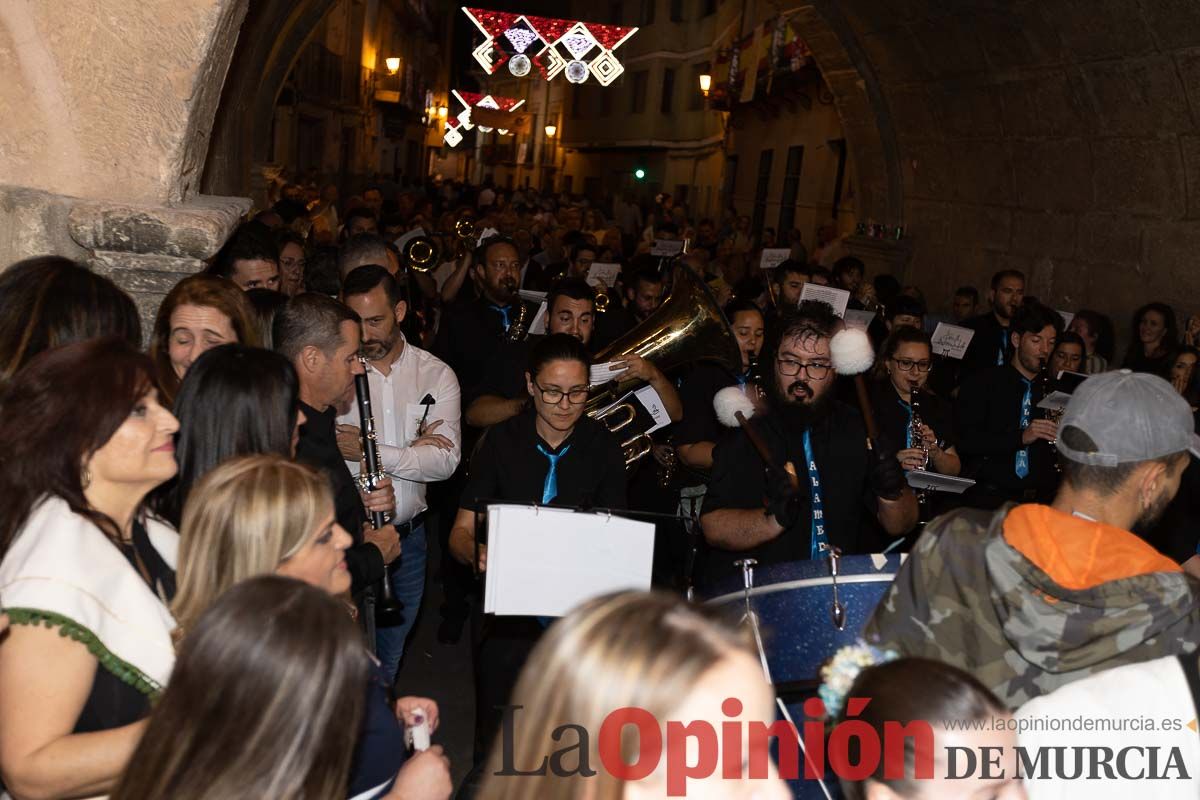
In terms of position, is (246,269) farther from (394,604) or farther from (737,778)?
(737,778)

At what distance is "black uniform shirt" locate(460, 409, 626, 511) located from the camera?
14.1 feet

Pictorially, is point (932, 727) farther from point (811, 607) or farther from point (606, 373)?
point (606, 373)

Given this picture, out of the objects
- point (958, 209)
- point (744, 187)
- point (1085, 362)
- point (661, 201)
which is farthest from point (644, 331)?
point (744, 187)

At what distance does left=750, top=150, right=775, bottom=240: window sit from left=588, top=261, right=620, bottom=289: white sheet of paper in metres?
15.5

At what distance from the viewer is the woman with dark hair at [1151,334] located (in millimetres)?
8093

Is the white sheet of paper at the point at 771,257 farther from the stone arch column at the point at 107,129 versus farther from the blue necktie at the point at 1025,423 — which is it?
the stone arch column at the point at 107,129

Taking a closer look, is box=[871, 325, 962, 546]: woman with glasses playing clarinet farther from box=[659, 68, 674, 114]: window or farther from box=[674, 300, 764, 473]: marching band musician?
box=[659, 68, 674, 114]: window

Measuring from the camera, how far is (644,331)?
20.4 ft

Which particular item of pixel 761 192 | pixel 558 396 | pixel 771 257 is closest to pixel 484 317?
pixel 558 396

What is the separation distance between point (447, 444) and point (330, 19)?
91.2ft

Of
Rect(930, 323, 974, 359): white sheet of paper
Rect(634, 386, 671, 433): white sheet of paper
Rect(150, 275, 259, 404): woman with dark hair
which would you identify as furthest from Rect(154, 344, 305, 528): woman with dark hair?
Rect(930, 323, 974, 359): white sheet of paper

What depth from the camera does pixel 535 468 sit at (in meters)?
4.32

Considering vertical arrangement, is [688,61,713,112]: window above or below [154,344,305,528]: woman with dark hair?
above

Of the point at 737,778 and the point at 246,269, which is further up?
the point at 246,269
